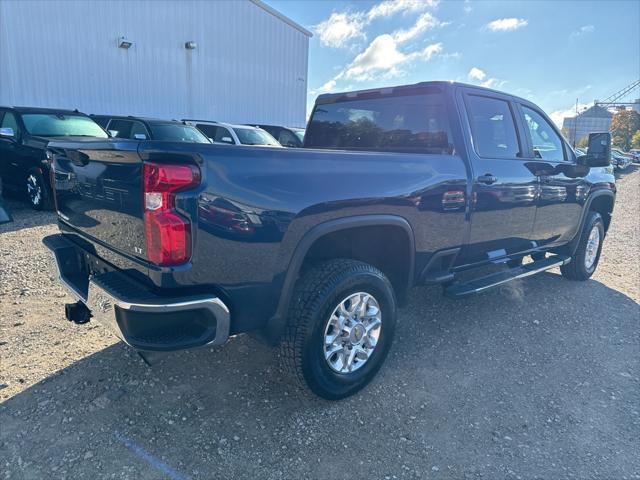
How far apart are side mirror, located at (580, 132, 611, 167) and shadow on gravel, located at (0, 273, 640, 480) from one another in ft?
6.16

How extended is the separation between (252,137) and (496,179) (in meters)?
8.00

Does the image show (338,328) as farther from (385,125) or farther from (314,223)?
(385,125)

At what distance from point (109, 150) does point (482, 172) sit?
2.65 meters

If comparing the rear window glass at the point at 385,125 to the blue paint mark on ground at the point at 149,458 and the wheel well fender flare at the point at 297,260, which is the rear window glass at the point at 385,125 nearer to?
the wheel well fender flare at the point at 297,260

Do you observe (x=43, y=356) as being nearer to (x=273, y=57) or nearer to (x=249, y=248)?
(x=249, y=248)

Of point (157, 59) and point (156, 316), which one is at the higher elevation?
point (157, 59)

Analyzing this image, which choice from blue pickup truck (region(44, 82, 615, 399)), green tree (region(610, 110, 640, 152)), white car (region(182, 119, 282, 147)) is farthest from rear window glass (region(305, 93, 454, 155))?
green tree (region(610, 110, 640, 152))

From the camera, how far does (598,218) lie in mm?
5426

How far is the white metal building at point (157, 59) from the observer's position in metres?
12.4

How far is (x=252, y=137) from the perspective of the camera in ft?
35.3

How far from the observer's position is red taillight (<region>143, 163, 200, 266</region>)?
2.00m

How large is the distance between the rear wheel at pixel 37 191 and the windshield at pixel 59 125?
2.41 feet

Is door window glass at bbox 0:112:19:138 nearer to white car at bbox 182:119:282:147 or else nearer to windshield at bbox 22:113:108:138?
windshield at bbox 22:113:108:138

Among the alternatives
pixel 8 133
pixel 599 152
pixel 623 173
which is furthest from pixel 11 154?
pixel 623 173
